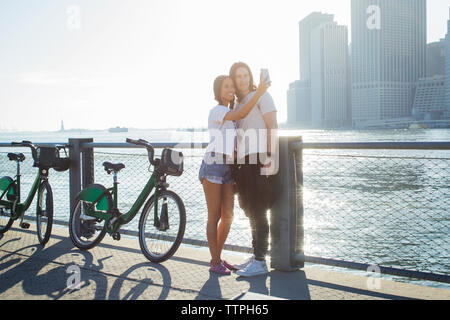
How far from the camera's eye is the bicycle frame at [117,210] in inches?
175

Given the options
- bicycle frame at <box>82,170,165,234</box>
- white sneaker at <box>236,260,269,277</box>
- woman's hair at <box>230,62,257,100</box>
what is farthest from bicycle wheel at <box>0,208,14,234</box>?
woman's hair at <box>230,62,257,100</box>

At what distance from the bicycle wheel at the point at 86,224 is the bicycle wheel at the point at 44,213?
0.85ft

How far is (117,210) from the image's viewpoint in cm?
471

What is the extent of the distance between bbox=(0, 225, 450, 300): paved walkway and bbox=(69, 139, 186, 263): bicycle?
0.16 m

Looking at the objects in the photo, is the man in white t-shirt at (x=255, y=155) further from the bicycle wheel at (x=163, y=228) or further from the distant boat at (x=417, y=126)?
the distant boat at (x=417, y=126)

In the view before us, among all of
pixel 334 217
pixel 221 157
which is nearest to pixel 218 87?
pixel 221 157

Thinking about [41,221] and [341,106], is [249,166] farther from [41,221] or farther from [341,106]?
[341,106]

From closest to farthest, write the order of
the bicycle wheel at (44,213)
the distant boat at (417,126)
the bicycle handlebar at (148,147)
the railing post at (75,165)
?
the bicycle handlebar at (148,147) < the bicycle wheel at (44,213) < the railing post at (75,165) < the distant boat at (417,126)

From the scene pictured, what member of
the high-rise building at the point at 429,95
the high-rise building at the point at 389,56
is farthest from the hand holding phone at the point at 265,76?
the high-rise building at the point at 389,56

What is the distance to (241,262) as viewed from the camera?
14.2 ft

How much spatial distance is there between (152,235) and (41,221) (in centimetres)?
153

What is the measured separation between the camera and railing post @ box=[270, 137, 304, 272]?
413cm
